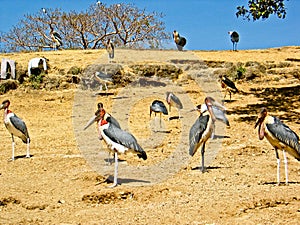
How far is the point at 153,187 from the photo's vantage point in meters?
6.32

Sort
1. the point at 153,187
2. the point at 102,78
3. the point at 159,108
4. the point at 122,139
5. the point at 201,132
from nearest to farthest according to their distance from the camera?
the point at 153,187 → the point at 122,139 → the point at 201,132 → the point at 159,108 → the point at 102,78

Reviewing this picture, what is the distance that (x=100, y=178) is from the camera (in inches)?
274

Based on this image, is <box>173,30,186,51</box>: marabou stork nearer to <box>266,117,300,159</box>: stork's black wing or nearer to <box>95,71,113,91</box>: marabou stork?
<box>95,71,113,91</box>: marabou stork

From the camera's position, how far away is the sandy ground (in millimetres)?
5195

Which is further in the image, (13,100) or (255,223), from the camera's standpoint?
(13,100)

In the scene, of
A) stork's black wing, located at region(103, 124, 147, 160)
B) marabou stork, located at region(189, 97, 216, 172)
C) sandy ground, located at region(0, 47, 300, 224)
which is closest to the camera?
sandy ground, located at region(0, 47, 300, 224)

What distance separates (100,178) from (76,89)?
394 inches

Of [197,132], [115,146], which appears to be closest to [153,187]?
[115,146]

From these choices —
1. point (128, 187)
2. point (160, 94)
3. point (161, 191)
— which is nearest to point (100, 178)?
point (128, 187)

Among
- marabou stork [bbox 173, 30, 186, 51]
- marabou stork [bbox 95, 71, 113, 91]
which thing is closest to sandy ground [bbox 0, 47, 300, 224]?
marabou stork [bbox 95, 71, 113, 91]

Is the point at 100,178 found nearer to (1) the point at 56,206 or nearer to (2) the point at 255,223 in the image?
(1) the point at 56,206

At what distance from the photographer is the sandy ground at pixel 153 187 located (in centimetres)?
520

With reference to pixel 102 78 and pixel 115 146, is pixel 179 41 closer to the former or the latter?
pixel 102 78

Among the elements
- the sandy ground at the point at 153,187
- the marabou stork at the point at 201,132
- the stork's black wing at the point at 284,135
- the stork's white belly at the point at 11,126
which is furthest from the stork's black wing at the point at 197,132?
the stork's white belly at the point at 11,126
